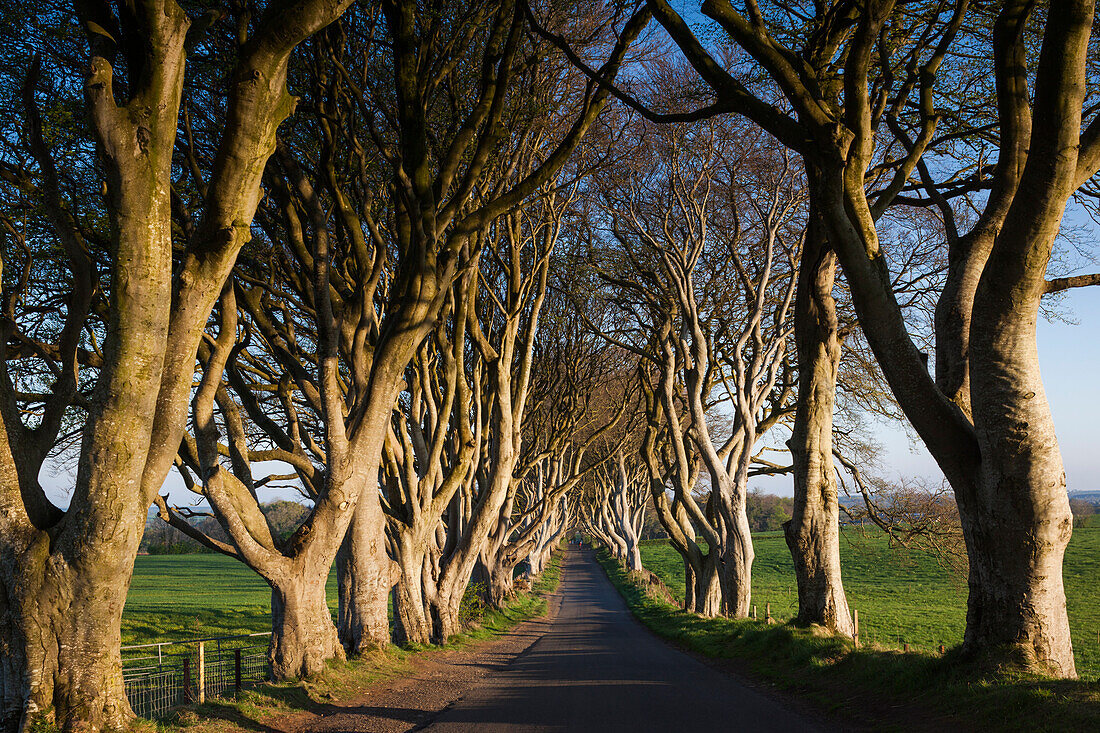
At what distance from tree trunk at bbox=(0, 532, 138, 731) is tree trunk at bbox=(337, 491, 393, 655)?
212 inches

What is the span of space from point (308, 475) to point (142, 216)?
253 inches

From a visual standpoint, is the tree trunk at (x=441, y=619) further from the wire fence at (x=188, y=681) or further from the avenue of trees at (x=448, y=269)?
the wire fence at (x=188, y=681)

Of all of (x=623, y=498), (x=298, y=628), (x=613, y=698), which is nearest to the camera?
(x=613, y=698)

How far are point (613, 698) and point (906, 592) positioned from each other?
40.5m

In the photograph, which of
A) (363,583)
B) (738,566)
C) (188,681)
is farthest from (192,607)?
(738,566)


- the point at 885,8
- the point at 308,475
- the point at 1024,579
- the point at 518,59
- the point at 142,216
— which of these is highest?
the point at 518,59

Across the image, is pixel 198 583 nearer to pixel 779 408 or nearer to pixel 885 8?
pixel 779 408

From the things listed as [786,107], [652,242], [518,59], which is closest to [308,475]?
[518,59]

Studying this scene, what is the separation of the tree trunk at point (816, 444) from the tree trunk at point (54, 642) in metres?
8.34

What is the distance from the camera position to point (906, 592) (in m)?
42.3

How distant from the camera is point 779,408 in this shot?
56.7ft

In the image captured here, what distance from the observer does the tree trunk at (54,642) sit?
5594mm

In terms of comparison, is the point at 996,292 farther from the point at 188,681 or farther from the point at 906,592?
the point at 906,592

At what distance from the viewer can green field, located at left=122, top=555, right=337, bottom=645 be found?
Answer: 92.6 ft
